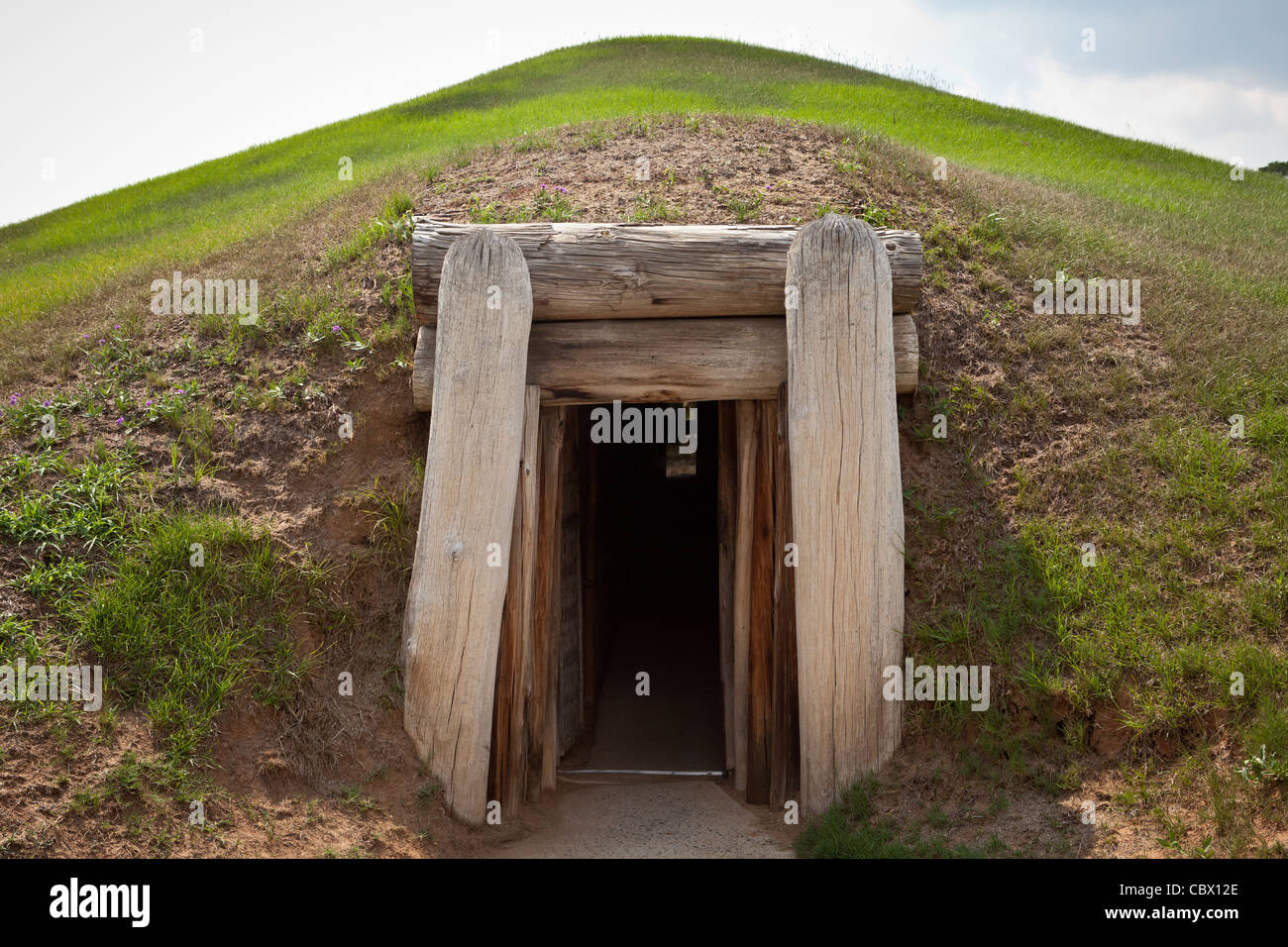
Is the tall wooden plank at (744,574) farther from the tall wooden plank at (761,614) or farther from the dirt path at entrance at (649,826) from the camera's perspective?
the dirt path at entrance at (649,826)

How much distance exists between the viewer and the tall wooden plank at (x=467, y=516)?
5.21 metres

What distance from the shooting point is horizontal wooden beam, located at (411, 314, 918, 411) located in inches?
234

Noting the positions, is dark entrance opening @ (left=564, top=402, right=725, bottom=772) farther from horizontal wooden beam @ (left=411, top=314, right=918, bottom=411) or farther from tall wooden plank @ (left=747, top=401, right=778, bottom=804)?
horizontal wooden beam @ (left=411, top=314, right=918, bottom=411)

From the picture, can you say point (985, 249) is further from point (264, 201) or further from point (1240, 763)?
point (264, 201)

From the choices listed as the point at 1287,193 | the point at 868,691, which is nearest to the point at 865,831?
the point at 868,691

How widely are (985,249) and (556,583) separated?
4.64 m

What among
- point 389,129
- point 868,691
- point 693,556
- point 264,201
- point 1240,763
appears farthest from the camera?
point 389,129

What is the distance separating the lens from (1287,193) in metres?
13.5

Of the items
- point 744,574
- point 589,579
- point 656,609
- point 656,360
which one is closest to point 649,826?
point 744,574

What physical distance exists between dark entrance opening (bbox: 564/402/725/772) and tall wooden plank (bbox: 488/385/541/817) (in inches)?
73.9

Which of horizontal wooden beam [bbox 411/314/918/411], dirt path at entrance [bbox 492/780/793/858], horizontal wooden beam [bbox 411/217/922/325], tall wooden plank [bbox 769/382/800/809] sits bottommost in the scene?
dirt path at entrance [bbox 492/780/793/858]

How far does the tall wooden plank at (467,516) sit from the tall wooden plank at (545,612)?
2.48 ft

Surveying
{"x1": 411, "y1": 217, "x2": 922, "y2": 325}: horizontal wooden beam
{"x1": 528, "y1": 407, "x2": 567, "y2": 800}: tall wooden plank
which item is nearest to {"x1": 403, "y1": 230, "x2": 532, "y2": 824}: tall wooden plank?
{"x1": 411, "y1": 217, "x2": 922, "y2": 325}: horizontal wooden beam

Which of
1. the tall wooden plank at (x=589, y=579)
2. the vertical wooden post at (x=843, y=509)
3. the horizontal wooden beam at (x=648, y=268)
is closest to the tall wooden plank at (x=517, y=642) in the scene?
the horizontal wooden beam at (x=648, y=268)
